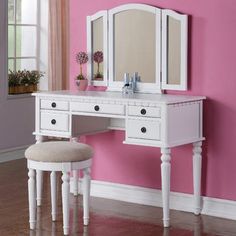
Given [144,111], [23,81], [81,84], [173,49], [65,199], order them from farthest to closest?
[23,81] → [81,84] → [173,49] → [144,111] → [65,199]

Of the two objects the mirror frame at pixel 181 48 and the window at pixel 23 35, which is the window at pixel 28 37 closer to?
the window at pixel 23 35

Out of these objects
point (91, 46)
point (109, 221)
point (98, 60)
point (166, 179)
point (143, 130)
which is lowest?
point (109, 221)

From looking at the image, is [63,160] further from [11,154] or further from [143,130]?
[11,154]

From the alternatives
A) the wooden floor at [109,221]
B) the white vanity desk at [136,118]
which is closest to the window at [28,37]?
the white vanity desk at [136,118]

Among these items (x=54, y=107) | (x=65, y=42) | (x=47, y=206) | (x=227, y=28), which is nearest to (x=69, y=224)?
(x=47, y=206)

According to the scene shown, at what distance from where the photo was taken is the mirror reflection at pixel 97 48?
5.46m

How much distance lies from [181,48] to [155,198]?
3.59 ft

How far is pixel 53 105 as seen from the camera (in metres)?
5.16

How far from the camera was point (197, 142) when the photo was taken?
4930 millimetres

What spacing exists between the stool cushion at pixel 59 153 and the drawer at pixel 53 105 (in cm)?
64

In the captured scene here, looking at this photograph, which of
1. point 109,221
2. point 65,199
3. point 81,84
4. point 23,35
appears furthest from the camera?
point 23,35

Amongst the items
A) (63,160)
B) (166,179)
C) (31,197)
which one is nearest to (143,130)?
(166,179)

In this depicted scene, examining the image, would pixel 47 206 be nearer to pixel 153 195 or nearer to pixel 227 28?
pixel 153 195

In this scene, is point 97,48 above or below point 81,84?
above
